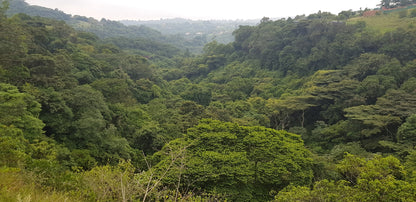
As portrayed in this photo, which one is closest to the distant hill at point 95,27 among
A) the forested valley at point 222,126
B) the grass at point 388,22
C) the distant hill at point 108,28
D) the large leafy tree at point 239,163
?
the distant hill at point 108,28

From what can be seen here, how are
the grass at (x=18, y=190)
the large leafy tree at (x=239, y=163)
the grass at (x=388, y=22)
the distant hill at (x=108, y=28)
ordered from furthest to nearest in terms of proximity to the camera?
the distant hill at (x=108, y=28) < the grass at (x=388, y=22) < the large leafy tree at (x=239, y=163) < the grass at (x=18, y=190)

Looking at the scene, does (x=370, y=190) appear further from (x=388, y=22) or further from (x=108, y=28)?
(x=108, y=28)

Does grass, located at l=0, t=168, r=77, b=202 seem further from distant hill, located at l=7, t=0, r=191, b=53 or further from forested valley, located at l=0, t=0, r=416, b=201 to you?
distant hill, located at l=7, t=0, r=191, b=53

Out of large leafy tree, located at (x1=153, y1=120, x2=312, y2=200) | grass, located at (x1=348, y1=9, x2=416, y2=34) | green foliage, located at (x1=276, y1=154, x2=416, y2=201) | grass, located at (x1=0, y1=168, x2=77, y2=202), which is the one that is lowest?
large leafy tree, located at (x1=153, y1=120, x2=312, y2=200)

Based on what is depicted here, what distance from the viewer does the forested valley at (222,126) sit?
285 inches

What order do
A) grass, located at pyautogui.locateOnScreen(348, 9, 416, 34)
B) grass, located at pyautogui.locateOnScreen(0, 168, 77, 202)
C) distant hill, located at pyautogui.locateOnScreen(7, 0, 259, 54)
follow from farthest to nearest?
distant hill, located at pyautogui.locateOnScreen(7, 0, 259, 54) < grass, located at pyautogui.locateOnScreen(348, 9, 416, 34) < grass, located at pyautogui.locateOnScreen(0, 168, 77, 202)

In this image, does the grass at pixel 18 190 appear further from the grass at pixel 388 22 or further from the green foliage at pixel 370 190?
the grass at pixel 388 22

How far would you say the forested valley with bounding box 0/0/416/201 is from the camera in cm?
723

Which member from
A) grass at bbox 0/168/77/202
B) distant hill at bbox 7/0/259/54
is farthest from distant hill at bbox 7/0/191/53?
grass at bbox 0/168/77/202

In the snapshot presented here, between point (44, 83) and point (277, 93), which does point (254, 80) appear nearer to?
point (277, 93)

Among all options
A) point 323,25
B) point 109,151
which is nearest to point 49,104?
point 109,151

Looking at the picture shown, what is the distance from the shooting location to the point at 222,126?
12.6 m

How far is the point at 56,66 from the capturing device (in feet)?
56.7

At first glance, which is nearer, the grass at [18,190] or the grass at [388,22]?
the grass at [18,190]
